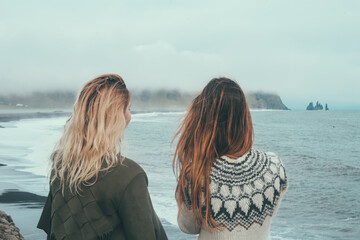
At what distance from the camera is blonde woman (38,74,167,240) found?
1872mm

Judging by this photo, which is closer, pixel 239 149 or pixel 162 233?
pixel 239 149

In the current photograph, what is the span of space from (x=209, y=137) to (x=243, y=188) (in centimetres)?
31

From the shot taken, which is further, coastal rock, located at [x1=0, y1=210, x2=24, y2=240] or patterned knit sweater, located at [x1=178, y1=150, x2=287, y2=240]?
coastal rock, located at [x1=0, y1=210, x2=24, y2=240]

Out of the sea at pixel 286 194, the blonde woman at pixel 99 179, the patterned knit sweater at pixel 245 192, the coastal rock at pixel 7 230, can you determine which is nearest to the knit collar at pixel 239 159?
the patterned knit sweater at pixel 245 192

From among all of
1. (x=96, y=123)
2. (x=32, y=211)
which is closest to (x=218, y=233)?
(x=96, y=123)

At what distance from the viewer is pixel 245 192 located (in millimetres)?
1895

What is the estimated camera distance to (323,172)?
20156 mm

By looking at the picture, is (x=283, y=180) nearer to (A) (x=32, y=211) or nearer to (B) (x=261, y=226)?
(B) (x=261, y=226)

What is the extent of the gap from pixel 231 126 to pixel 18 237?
381cm

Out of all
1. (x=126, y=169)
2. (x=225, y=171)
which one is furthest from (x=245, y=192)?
(x=126, y=169)

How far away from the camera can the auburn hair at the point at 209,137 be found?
1.92m

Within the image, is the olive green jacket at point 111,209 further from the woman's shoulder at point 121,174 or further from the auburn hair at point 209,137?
the auburn hair at point 209,137

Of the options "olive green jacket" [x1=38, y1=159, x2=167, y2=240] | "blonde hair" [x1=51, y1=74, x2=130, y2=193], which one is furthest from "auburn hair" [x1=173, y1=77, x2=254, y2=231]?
"blonde hair" [x1=51, y1=74, x2=130, y2=193]

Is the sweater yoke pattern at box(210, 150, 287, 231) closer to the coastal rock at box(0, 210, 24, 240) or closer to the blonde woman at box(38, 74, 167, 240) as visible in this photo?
the blonde woman at box(38, 74, 167, 240)
